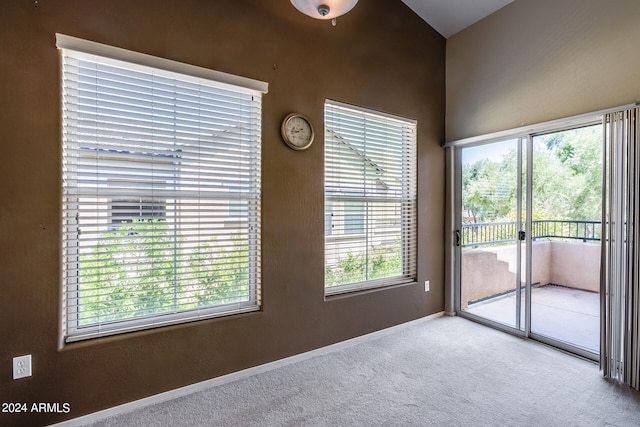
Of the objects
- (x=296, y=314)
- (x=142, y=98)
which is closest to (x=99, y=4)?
(x=142, y=98)

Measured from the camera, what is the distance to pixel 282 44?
8.61ft

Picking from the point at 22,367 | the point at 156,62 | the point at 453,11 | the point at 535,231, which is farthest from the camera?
the point at 453,11

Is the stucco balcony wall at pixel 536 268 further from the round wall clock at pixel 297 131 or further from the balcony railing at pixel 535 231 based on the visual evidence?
the round wall clock at pixel 297 131

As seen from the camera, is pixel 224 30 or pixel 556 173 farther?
pixel 556 173

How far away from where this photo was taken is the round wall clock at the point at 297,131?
2.61 meters

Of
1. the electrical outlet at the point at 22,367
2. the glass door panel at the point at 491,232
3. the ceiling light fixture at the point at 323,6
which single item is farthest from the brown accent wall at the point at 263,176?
the ceiling light fixture at the point at 323,6

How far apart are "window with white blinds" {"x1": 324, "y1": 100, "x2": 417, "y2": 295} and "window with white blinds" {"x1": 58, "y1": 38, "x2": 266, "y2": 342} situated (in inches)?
30.3

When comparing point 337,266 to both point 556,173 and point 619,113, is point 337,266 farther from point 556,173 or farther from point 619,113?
point 619,113

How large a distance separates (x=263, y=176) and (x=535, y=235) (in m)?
2.68

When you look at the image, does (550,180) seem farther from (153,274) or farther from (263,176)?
(153,274)

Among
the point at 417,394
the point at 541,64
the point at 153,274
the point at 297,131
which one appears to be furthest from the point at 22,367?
the point at 541,64

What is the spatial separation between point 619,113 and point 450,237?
1882 mm

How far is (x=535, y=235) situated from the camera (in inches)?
120

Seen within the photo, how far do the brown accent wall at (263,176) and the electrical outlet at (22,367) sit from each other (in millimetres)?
26
